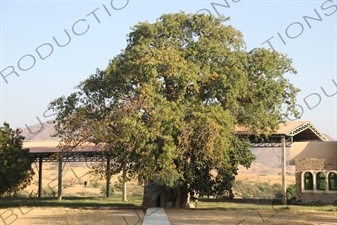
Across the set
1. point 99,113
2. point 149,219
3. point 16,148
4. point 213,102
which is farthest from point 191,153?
point 16,148

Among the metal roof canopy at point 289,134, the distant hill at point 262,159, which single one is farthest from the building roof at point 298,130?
the distant hill at point 262,159

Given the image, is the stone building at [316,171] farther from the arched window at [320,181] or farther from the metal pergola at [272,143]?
the metal pergola at [272,143]

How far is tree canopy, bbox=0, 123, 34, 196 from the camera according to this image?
40.6 metres

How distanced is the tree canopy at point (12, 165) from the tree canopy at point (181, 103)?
1114 cm

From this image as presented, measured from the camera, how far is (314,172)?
37.4m

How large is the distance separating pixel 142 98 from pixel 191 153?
3.71 metres

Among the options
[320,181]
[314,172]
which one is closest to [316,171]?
[314,172]

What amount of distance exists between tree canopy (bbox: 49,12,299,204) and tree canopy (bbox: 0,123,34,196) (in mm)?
11136

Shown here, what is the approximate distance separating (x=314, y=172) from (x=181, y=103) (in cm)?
1229

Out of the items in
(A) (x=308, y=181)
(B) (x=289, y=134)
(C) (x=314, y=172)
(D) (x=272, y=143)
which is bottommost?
(A) (x=308, y=181)

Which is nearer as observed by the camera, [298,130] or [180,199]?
[180,199]

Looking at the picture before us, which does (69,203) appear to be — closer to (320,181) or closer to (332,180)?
(320,181)

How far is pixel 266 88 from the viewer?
30.8m

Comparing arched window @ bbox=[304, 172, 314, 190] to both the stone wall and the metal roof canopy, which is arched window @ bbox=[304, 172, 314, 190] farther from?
the metal roof canopy
